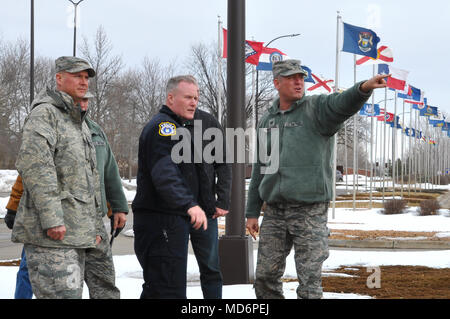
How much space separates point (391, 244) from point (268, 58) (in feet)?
37.3

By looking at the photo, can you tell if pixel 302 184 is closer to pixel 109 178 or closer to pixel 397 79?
pixel 109 178

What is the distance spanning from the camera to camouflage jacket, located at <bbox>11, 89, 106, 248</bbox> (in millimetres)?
3885

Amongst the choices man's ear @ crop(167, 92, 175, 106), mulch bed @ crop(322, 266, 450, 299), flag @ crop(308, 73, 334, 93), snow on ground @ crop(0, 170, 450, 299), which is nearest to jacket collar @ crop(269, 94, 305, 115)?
man's ear @ crop(167, 92, 175, 106)

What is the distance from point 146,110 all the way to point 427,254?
40384mm

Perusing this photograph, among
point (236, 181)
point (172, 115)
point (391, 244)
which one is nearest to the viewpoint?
point (172, 115)

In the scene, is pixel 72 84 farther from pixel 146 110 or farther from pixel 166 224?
pixel 146 110

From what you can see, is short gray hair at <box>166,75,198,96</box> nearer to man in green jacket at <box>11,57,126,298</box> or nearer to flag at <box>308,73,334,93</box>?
man in green jacket at <box>11,57,126,298</box>

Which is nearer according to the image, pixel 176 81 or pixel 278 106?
pixel 176 81

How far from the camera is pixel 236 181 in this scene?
272 inches

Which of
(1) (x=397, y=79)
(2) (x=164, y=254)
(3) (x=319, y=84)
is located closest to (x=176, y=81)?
(2) (x=164, y=254)

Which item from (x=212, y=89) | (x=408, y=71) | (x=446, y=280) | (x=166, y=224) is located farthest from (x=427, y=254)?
(x=212, y=89)

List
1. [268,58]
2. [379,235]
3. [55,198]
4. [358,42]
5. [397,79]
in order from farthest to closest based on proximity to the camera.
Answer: [397,79]
[268,58]
[358,42]
[379,235]
[55,198]

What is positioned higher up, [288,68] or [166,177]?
[288,68]
